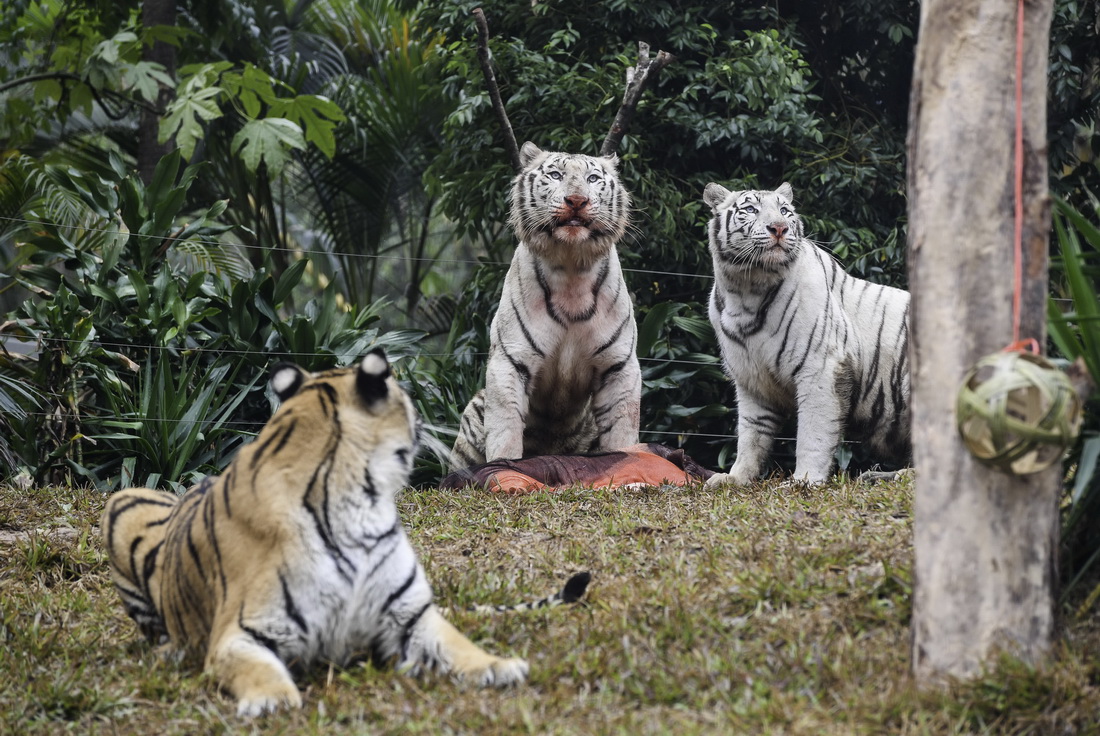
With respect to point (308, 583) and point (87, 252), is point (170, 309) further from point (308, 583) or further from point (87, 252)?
point (308, 583)

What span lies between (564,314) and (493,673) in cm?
374

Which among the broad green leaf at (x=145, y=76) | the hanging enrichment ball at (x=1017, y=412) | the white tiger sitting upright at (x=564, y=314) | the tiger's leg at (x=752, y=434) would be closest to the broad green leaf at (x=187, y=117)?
the broad green leaf at (x=145, y=76)

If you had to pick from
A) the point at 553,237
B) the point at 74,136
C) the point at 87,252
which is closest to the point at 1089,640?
the point at 553,237

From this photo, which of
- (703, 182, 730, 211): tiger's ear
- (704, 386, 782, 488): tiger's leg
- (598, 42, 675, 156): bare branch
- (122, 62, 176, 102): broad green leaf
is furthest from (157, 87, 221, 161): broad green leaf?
(704, 386, 782, 488): tiger's leg

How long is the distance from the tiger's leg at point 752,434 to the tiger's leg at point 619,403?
2.05 ft

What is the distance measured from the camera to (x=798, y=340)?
20.9ft

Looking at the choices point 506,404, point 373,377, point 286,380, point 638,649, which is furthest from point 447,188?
point 638,649

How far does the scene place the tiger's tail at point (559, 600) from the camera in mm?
3799

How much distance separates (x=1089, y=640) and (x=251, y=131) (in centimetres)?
653

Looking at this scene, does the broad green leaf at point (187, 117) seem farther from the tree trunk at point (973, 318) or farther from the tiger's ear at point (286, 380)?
the tree trunk at point (973, 318)

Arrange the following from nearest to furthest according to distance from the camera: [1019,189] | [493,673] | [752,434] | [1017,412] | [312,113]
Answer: [1017,412] < [1019,189] < [493,673] < [752,434] < [312,113]

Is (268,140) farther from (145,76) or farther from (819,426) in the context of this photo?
(819,426)

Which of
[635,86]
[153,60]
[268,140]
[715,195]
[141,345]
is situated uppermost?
[153,60]

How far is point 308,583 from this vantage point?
127 inches
